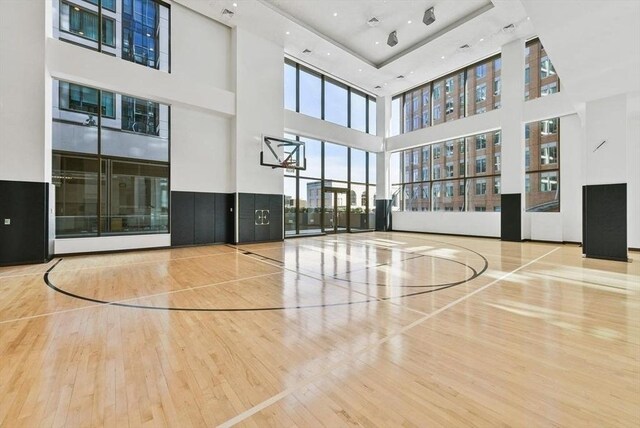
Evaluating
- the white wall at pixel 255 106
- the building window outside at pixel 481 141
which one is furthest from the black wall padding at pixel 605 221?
the white wall at pixel 255 106

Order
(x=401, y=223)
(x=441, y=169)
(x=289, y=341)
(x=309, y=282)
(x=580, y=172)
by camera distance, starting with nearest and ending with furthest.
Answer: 1. (x=289, y=341)
2. (x=309, y=282)
3. (x=580, y=172)
4. (x=441, y=169)
5. (x=401, y=223)

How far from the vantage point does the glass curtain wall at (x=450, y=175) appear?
37.3 feet

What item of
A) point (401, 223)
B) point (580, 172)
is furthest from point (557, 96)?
point (401, 223)

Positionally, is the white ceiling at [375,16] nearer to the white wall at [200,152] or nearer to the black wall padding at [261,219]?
the white wall at [200,152]

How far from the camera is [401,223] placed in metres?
14.5

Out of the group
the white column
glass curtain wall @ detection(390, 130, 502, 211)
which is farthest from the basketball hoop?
the white column

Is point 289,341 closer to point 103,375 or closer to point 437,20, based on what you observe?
point 103,375

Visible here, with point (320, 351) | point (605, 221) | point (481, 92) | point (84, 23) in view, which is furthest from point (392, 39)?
point (320, 351)

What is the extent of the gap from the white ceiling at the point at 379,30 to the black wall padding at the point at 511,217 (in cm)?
538

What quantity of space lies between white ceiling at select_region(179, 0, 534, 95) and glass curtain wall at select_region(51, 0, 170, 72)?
1.05 m

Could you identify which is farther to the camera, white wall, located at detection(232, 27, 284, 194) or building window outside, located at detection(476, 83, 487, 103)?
building window outside, located at detection(476, 83, 487, 103)

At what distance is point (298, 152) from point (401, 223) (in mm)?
6613

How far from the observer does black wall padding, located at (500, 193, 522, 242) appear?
10164 millimetres

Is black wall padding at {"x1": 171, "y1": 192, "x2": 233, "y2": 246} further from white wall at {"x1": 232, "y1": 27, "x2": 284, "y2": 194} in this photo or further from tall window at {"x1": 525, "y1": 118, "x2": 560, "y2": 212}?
tall window at {"x1": 525, "y1": 118, "x2": 560, "y2": 212}
